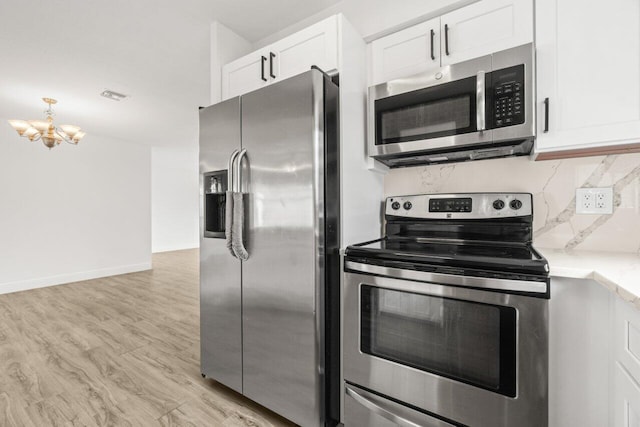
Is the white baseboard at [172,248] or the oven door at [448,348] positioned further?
the white baseboard at [172,248]

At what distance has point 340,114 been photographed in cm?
158

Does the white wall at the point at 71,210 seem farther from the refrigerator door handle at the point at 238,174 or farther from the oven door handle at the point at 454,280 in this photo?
the oven door handle at the point at 454,280

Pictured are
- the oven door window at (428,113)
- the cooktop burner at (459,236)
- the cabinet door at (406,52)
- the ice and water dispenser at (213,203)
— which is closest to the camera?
the cooktop burner at (459,236)

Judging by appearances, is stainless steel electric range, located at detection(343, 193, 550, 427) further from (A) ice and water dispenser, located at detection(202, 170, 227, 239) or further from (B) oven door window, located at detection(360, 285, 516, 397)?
(A) ice and water dispenser, located at detection(202, 170, 227, 239)

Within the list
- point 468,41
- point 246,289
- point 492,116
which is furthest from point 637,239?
point 246,289

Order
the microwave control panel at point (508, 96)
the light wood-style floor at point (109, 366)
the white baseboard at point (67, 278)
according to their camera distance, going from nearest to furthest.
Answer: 1. the microwave control panel at point (508, 96)
2. the light wood-style floor at point (109, 366)
3. the white baseboard at point (67, 278)

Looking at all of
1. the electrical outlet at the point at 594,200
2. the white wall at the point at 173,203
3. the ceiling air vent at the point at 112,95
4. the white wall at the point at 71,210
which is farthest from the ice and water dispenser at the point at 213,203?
the white wall at the point at 173,203

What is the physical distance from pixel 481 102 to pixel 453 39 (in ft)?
1.32

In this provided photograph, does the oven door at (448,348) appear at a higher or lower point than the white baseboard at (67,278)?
higher

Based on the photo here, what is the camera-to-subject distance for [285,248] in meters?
1.55

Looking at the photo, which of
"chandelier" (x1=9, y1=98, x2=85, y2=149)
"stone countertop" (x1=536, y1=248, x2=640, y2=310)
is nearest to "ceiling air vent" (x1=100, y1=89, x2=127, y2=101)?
"chandelier" (x1=9, y1=98, x2=85, y2=149)

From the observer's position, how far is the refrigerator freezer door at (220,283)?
5.77ft

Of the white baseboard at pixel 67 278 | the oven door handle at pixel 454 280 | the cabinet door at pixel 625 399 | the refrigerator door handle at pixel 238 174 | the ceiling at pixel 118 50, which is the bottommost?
the white baseboard at pixel 67 278

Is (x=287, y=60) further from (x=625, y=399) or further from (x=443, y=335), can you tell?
(x=625, y=399)
